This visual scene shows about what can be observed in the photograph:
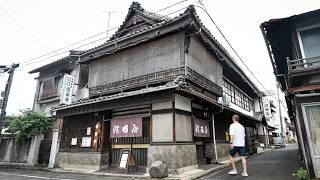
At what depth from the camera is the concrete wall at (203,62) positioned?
13750 millimetres

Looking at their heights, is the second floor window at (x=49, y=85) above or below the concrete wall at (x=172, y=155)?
above

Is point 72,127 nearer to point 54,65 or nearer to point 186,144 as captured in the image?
point 186,144

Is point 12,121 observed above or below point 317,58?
below

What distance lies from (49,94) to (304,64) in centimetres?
2378

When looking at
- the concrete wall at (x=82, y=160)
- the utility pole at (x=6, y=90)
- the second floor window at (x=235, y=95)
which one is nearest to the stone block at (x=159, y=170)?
the concrete wall at (x=82, y=160)

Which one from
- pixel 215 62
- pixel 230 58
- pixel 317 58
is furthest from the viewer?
pixel 230 58

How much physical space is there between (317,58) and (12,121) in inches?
883

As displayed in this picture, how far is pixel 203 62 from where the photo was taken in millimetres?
15312

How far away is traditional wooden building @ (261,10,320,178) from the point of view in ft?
27.0

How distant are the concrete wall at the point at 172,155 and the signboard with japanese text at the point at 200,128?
1.38 meters

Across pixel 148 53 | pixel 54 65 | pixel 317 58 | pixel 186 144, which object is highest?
pixel 54 65

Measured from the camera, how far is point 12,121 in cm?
1922

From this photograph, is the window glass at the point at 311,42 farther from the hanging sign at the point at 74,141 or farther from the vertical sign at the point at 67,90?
the vertical sign at the point at 67,90

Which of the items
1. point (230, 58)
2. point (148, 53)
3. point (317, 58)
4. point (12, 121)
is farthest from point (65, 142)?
point (317, 58)
